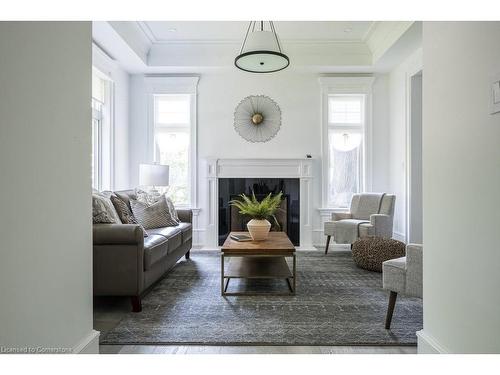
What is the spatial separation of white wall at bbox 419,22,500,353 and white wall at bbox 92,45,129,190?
4.29 m

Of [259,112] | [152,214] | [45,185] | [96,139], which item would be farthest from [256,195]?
[45,185]

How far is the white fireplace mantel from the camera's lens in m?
5.48

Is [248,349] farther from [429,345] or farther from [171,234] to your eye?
[171,234]

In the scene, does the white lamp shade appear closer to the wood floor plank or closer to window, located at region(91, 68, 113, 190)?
window, located at region(91, 68, 113, 190)

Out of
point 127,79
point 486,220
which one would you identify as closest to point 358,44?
point 127,79

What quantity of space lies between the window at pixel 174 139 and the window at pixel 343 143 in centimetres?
233

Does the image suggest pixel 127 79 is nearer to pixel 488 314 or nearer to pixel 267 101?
pixel 267 101

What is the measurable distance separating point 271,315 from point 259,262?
39.0 inches

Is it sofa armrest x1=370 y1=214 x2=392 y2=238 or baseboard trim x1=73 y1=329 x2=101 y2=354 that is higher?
sofa armrest x1=370 y1=214 x2=392 y2=238

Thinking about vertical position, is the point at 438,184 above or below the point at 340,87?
below

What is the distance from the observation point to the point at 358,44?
521 centimetres

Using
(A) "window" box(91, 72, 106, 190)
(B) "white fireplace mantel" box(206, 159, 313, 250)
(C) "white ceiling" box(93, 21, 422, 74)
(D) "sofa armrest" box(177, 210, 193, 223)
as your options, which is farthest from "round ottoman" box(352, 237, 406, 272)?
(A) "window" box(91, 72, 106, 190)
